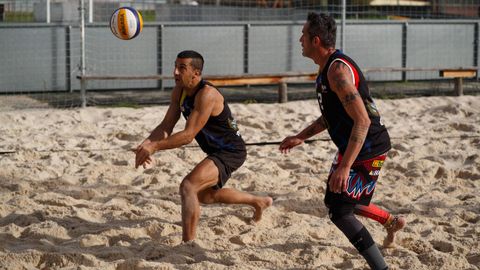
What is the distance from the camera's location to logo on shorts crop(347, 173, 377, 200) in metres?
5.15

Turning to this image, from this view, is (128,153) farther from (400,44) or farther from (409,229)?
(400,44)

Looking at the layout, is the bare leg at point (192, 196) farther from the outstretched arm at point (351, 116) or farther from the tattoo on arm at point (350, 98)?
the tattoo on arm at point (350, 98)

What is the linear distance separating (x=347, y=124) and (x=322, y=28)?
591 mm

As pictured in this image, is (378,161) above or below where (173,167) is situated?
above

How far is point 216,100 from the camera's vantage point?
5996 mm

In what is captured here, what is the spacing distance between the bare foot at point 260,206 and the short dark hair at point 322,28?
169 cm

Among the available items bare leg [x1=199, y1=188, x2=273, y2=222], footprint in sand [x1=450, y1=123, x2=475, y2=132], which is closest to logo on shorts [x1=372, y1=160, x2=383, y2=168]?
bare leg [x1=199, y1=188, x2=273, y2=222]

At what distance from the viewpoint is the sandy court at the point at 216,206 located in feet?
18.4

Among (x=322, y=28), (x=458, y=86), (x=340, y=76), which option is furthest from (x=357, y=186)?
(x=458, y=86)

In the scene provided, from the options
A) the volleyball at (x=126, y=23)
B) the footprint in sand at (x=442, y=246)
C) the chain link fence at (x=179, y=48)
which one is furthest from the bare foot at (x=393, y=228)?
the chain link fence at (x=179, y=48)

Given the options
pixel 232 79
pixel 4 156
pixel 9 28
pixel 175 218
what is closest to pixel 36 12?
pixel 9 28

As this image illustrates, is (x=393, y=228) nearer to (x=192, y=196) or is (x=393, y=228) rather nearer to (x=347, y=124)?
(x=347, y=124)

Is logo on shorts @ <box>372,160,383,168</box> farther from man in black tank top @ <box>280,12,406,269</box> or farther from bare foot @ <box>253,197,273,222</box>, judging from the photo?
bare foot @ <box>253,197,273,222</box>

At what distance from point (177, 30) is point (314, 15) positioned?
9123 millimetres
